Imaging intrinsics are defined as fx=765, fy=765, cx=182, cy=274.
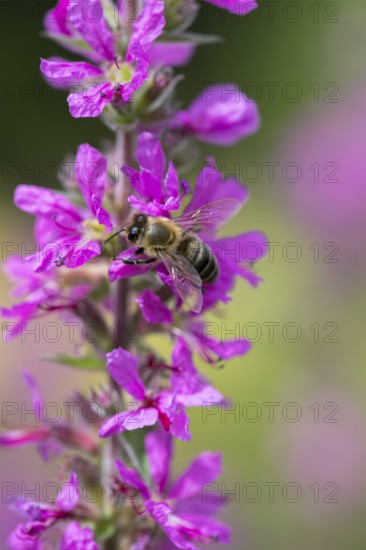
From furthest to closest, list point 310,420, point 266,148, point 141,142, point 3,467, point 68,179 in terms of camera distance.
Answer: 1. point 266,148
2. point 310,420
3. point 3,467
4. point 68,179
5. point 141,142

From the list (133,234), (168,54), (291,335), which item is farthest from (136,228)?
(291,335)

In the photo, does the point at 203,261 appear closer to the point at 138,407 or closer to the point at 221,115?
the point at 138,407

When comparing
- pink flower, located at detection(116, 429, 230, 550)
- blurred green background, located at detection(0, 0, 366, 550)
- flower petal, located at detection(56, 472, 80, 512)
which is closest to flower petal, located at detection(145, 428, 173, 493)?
pink flower, located at detection(116, 429, 230, 550)

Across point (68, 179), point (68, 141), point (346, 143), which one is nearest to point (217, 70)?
point (68, 141)

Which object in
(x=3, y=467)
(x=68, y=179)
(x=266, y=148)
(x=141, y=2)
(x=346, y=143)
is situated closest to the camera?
(x=141, y=2)

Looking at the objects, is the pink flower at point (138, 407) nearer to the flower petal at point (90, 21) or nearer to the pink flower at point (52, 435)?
the pink flower at point (52, 435)

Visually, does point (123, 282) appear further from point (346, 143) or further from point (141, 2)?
point (346, 143)

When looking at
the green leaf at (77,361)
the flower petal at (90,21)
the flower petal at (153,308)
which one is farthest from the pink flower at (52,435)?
the flower petal at (90,21)
